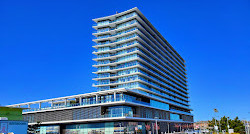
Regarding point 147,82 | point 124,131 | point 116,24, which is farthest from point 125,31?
point 124,131

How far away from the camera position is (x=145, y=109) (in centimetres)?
6506

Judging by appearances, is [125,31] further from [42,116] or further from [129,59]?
[42,116]

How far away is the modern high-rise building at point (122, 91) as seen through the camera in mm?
57031

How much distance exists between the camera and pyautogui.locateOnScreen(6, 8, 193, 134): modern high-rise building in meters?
57.0

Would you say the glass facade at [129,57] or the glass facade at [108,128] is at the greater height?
the glass facade at [129,57]

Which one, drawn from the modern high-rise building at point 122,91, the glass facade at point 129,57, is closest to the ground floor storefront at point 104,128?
the modern high-rise building at point 122,91

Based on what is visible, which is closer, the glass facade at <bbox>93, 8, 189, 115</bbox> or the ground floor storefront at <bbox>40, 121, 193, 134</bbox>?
the ground floor storefront at <bbox>40, 121, 193, 134</bbox>

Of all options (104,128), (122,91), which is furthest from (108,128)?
(122,91)

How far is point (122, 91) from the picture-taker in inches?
2237

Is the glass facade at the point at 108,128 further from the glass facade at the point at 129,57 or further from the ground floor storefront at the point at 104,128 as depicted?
the glass facade at the point at 129,57

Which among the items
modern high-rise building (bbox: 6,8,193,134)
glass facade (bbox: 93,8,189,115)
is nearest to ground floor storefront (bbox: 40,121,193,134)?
→ modern high-rise building (bbox: 6,8,193,134)

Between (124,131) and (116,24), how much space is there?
4528 cm

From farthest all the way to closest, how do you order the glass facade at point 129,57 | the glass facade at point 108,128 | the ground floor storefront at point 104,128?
the glass facade at point 129,57
the ground floor storefront at point 104,128
the glass facade at point 108,128

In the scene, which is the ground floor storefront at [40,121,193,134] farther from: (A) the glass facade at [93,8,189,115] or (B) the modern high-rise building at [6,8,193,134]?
(A) the glass facade at [93,8,189,115]
